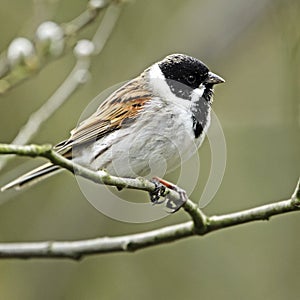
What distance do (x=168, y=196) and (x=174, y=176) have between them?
3.11 metres

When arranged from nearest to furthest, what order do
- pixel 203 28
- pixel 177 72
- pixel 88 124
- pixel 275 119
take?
pixel 177 72 < pixel 88 124 < pixel 203 28 < pixel 275 119

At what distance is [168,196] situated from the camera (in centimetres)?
408

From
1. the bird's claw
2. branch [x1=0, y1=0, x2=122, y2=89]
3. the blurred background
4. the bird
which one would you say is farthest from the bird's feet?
the blurred background

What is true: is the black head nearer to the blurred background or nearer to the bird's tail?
the bird's tail

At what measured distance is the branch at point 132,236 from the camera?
3.31m

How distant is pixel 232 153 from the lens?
26.4 feet

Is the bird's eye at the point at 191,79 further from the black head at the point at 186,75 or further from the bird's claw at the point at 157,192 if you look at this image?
the bird's claw at the point at 157,192

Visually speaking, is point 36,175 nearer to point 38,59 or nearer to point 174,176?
point 38,59

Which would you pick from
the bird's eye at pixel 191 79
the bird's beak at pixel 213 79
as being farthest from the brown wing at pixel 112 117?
the bird's beak at pixel 213 79

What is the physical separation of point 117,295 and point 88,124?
350 cm

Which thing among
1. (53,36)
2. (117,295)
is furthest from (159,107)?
(117,295)

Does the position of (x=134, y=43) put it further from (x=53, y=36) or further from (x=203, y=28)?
(x=53, y=36)

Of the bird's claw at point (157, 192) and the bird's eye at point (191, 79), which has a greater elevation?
the bird's eye at point (191, 79)

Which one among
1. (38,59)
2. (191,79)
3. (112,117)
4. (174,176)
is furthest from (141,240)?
(174,176)
